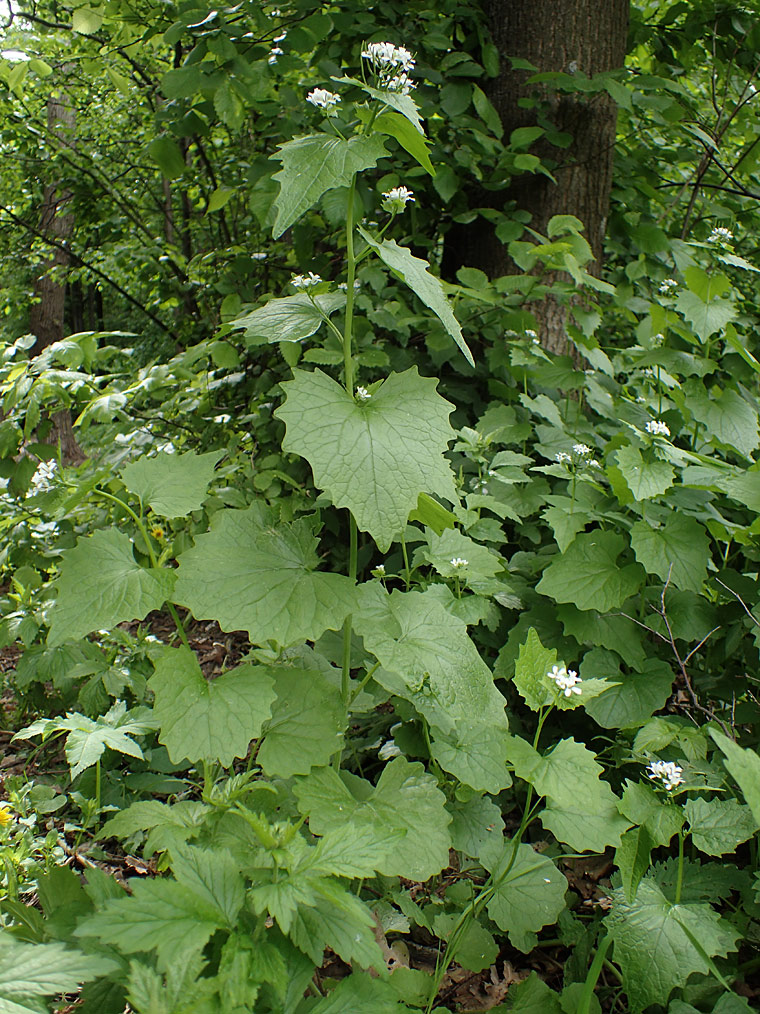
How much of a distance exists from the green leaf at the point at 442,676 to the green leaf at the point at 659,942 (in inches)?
12.5

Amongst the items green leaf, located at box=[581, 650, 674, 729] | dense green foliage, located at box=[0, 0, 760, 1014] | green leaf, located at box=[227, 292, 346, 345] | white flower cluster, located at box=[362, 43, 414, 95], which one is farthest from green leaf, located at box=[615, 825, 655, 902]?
white flower cluster, located at box=[362, 43, 414, 95]

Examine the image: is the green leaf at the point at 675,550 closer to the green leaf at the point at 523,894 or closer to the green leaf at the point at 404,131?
the green leaf at the point at 523,894

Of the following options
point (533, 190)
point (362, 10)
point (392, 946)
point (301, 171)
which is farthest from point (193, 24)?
point (392, 946)

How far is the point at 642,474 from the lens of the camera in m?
1.83

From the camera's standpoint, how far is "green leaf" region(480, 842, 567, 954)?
4.54ft

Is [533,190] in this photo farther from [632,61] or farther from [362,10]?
[632,61]

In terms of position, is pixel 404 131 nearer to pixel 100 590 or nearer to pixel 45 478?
pixel 100 590

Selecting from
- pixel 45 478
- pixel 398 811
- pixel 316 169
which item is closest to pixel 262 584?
pixel 398 811

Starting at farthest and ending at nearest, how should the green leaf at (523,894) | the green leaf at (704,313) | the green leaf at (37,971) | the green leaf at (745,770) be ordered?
the green leaf at (704,313) → the green leaf at (523,894) → the green leaf at (745,770) → the green leaf at (37,971)

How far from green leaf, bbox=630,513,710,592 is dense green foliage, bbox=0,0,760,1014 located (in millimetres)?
11

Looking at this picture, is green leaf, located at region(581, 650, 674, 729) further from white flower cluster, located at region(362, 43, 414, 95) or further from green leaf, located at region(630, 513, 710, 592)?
white flower cluster, located at region(362, 43, 414, 95)

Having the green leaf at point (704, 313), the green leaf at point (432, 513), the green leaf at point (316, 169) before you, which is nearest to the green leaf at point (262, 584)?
the green leaf at point (432, 513)

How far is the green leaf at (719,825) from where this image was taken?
4.22 feet

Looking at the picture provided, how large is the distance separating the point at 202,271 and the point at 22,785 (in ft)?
8.25
